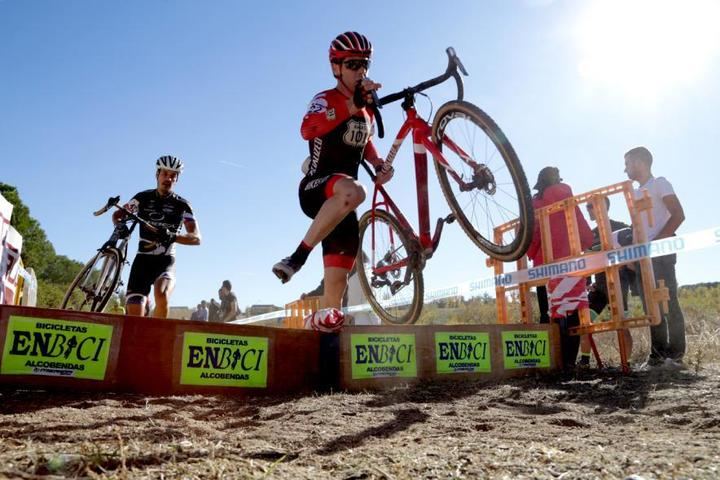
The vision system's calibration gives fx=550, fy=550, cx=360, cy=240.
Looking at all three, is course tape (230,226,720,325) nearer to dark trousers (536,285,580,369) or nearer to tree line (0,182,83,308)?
dark trousers (536,285,580,369)

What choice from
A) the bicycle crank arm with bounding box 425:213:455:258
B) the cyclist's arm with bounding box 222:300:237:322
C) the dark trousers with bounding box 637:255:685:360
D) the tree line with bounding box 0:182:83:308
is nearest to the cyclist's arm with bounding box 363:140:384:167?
the bicycle crank arm with bounding box 425:213:455:258

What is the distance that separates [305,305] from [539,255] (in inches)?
210

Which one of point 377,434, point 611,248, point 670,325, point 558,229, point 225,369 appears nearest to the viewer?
point 377,434

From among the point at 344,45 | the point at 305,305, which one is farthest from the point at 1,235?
the point at 305,305

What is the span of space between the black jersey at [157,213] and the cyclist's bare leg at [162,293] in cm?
26

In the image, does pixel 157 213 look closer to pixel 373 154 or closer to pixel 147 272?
pixel 147 272

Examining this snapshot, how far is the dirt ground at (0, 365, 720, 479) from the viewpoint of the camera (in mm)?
1430

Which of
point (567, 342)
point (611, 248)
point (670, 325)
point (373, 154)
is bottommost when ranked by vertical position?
point (567, 342)

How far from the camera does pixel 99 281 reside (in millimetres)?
5363

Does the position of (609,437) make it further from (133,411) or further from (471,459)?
(133,411)

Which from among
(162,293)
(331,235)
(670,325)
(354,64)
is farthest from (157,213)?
(670,325)

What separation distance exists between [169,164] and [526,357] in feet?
12.1

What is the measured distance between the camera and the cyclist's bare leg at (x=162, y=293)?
4.84 metres

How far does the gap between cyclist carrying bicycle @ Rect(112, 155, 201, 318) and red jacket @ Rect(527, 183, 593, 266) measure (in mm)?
3267
